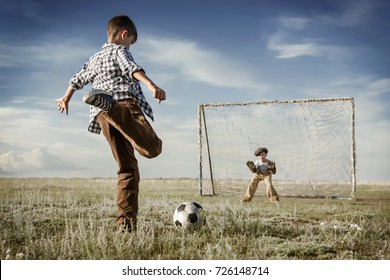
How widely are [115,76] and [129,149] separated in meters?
0.73

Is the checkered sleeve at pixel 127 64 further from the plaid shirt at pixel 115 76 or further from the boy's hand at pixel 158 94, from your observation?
the boy's hand at pixel 158 94

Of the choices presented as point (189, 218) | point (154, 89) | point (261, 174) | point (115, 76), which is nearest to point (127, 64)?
point (115, 76)

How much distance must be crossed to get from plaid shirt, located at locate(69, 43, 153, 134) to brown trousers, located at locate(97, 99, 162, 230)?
0.29 ft

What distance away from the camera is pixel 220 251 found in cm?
292

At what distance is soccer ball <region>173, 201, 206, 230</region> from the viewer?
414 cm

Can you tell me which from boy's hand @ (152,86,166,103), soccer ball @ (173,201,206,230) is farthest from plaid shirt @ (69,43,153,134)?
soccer ball @ (173,201,206,230)

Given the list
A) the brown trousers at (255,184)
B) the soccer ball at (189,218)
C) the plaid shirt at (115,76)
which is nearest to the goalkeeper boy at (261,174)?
the brown trousers at (255,184)

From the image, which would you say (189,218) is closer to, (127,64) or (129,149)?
(129,149)

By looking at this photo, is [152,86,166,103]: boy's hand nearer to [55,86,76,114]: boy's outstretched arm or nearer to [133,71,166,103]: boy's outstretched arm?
[133,71,166,103]: boy's outstretched arm

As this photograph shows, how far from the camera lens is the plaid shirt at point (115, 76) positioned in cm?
382

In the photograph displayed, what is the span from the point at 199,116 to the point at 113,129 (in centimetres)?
832

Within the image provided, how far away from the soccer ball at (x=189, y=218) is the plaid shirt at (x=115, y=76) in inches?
41.6

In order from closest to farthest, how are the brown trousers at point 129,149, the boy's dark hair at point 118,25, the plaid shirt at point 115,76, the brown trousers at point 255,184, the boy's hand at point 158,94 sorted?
the boy's hand at point 158,94 < the brown trousers at point 129,149 < the plaid shirt at point 115,76 < the boy's dark hair at point 118,25 < the brown trousers at point 255,184

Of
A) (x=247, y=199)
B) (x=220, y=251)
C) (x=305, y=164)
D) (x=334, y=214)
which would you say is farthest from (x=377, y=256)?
(x=305, y=164)
